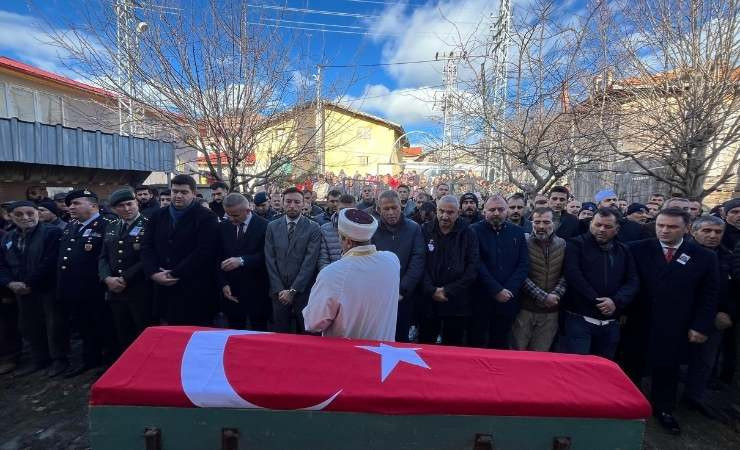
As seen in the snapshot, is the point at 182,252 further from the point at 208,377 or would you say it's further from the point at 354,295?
the point at 354,295

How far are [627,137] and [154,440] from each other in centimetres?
816

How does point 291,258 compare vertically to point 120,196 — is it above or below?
below

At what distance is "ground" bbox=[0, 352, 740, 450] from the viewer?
3082mm

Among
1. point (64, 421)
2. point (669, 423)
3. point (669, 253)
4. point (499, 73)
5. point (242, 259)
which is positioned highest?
point (499, 73)

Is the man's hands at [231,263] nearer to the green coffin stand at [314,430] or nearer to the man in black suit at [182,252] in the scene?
the man in black suit at [182,252]

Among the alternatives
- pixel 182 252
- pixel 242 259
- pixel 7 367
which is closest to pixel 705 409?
pixel 242 259

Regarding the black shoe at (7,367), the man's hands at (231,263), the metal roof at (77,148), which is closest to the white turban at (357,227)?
the man's hands at (231,263)

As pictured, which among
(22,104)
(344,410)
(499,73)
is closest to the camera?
(344,410)

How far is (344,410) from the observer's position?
70.5 inches

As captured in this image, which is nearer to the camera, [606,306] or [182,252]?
[606,306]

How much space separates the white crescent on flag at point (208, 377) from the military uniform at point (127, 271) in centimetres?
217

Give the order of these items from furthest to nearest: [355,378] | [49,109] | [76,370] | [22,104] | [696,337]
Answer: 1. [49,109]
2. [22,104]
3. [76,370]
4. [696,337]
5. [355,378]

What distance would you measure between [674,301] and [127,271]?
198 inches

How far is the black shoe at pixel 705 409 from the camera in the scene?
3.44m
